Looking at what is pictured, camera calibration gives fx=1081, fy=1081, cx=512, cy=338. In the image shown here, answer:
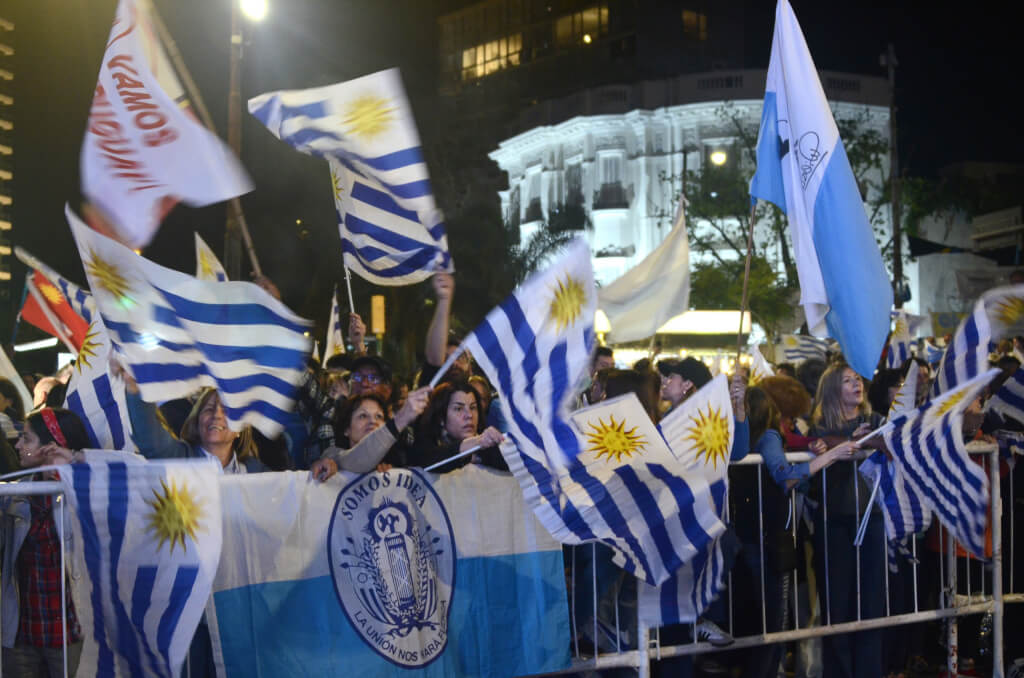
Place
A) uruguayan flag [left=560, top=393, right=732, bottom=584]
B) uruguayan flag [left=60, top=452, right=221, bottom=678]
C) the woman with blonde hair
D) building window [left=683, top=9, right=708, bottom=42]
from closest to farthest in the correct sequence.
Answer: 1. uruguayan flag [left=60, top=452, right=221, bottom=678]
2. uruguayan flag [left=560, top=393, right=732, bottom=584]
3. the woman with blonde hair
4. building window [left=683, top=9, right=708, bottom=42]

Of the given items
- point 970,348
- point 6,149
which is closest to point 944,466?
point 970,348

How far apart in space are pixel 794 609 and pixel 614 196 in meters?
61.3

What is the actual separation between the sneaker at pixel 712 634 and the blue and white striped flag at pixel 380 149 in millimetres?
2517

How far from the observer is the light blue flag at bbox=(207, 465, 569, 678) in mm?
4887

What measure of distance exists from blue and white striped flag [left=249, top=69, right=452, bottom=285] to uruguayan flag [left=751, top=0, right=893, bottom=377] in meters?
2.01

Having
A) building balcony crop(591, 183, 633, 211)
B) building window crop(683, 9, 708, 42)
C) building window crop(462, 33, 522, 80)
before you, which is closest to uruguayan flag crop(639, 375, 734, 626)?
building balcony crop(591, 183, 633, 211)

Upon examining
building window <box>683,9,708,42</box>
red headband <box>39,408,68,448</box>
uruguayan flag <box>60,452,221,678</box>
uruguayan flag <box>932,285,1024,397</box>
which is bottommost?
uruguayan flag <box>60,452,221,678</box>

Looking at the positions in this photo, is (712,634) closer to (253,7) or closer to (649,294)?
(649,294)

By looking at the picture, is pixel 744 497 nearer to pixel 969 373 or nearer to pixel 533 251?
pixel 969 373

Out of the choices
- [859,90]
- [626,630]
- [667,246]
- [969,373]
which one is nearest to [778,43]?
[969,373]

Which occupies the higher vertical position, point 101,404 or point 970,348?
point 970,348

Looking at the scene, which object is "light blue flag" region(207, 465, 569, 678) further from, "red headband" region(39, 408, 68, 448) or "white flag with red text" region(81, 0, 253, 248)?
"white flag with red text" region(81, 0, 253, 248)

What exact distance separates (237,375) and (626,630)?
2.48 m

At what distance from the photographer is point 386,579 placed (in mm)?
5066
